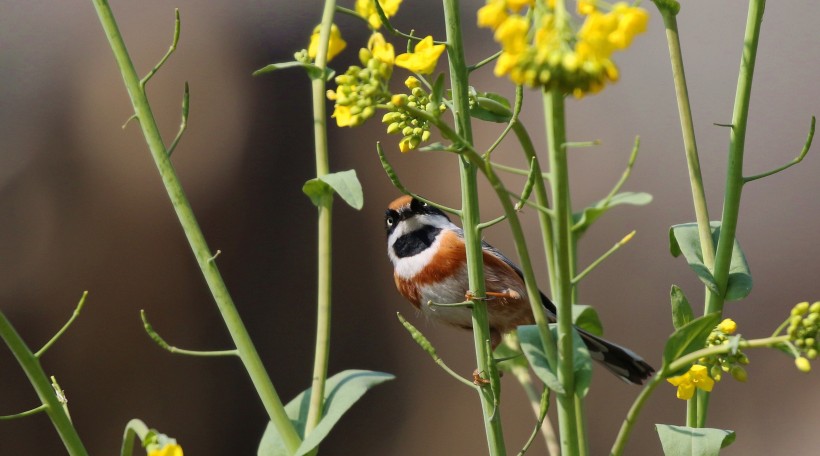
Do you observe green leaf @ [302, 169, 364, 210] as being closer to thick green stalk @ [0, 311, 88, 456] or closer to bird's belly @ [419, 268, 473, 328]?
thick green stalk @ [0, 311, 88, 456]

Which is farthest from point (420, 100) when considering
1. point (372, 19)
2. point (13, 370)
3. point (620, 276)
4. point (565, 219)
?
point (13, 370)

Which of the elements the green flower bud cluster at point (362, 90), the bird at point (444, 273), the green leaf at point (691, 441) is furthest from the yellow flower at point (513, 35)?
the bird at point (444, 273)

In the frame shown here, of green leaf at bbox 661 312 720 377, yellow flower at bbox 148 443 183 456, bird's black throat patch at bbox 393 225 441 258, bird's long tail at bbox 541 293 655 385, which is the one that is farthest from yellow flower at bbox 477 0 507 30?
bird's black throat patch at bbox 393 225 441 258

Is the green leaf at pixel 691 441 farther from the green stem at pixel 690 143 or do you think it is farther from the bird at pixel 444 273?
the bird at pixel 444 273

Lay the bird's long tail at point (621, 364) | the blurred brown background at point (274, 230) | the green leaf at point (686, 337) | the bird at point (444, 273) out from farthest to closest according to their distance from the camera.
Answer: the blurred brown background at point (274, 230)
the bird at point (444, 273)
the bird's long tail at point (621, 364)
the green leaf at point (686, 337)

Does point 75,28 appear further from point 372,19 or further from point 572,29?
point 572,29


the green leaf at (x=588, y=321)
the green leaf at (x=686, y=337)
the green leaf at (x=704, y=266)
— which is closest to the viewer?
the green leaf at (x=686, y=337)

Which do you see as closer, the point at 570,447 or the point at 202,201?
the point at 570,447

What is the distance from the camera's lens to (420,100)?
3.09 ft

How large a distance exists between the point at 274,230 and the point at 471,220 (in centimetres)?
184

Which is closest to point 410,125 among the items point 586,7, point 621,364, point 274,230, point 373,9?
point 373,9

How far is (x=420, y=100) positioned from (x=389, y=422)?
75.5 inches

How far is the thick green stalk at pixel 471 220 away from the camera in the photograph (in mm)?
913

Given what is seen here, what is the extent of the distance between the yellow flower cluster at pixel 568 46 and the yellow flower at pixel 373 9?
0.35 metres
